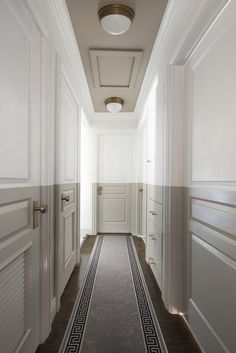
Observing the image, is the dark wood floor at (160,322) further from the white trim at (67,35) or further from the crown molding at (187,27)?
the white trim at (67,35)

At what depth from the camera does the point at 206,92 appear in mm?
1400

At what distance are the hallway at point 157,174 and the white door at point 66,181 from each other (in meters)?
0.02

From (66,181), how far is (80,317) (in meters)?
1.13

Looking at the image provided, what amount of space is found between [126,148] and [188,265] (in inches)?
121

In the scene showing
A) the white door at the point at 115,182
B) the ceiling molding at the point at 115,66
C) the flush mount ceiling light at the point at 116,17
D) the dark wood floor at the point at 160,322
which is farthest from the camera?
the white door at the point at 115,182

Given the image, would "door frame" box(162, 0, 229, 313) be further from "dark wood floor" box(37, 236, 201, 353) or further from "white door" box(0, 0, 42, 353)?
"white door" box(0, 0, 42, 353)

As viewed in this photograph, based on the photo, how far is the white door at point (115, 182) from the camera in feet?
14.8

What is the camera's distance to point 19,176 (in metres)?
1.17

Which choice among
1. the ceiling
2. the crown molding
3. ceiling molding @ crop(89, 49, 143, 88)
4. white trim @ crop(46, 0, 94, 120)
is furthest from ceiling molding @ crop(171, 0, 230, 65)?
white trim @ crop(46, 0, 94, 120)

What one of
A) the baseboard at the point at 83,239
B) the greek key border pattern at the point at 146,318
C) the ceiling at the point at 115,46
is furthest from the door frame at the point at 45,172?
the baseboard at the point at 83,239

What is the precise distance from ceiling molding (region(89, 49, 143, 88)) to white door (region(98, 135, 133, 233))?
161 cm

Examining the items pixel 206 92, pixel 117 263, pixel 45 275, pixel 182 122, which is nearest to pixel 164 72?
pixel 182 122

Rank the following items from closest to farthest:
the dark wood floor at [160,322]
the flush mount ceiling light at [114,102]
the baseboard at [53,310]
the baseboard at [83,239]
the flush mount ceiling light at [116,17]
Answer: the dark wood floor at [160,322]
the flush mount ceiling light at [116,17]
the baseboard at [53,310]
the flush mount ceiling light at [114,102]
the baseboard at [83,239]

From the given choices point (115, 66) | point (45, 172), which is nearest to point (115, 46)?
point (115, 66)
